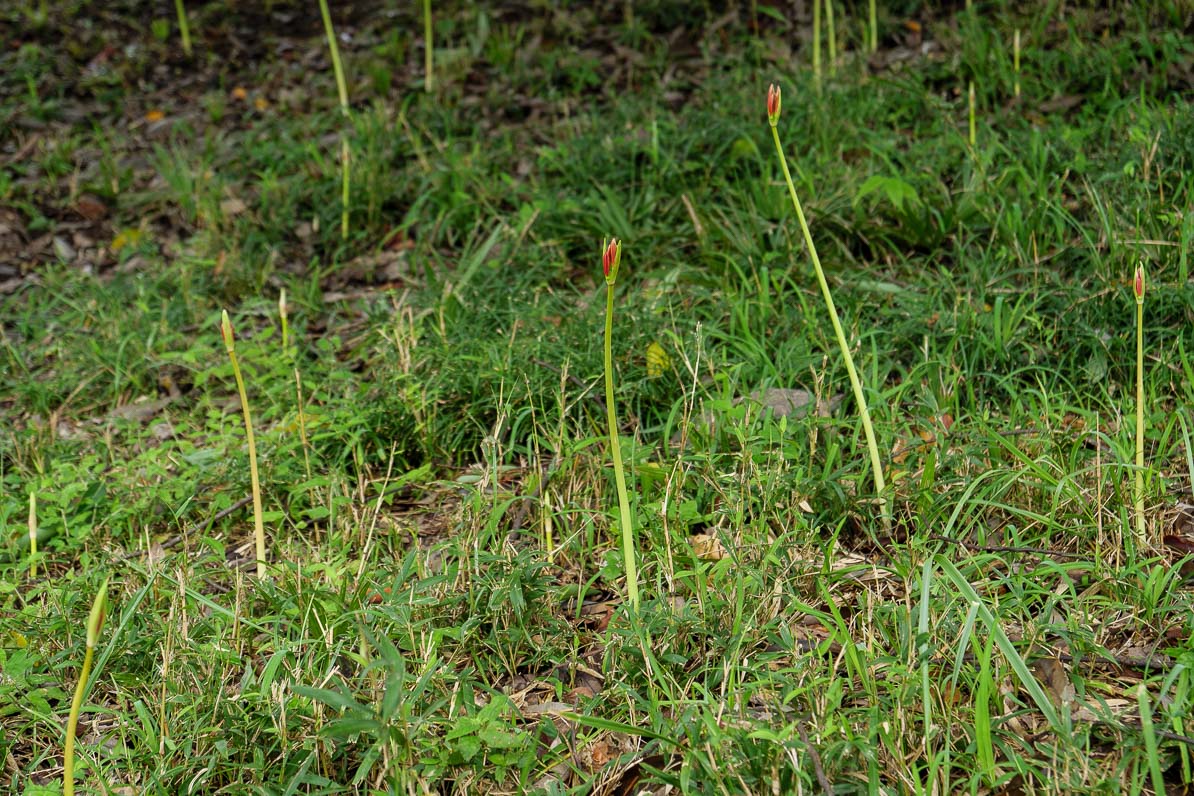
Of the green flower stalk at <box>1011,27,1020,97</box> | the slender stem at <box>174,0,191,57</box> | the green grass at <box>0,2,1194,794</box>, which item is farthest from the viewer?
the slender stem at <box>174,0,191,57</box>

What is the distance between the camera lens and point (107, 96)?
5.82 m

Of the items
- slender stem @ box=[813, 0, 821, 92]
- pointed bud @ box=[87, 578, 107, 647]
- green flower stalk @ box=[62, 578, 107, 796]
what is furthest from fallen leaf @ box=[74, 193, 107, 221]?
pointed bud @ box=[87, 578, 107, 647]

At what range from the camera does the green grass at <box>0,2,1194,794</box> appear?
1882mm

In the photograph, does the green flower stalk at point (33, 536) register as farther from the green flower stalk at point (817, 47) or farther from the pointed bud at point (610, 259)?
the green flower stalk at point (817, 47)

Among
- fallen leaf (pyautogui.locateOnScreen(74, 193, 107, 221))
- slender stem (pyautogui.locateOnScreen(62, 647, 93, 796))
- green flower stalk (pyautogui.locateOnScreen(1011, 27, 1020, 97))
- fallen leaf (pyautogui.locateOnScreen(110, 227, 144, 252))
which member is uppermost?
green flower stalk (pyautogui.locateOnScreen(1011, 27, 1020, 97))

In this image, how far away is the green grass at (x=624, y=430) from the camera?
6.17 ft

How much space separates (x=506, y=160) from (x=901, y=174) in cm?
186

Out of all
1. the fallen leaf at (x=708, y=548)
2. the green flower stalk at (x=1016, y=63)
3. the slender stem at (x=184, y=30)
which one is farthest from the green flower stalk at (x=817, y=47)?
the slender stem at (x=184, y=30)

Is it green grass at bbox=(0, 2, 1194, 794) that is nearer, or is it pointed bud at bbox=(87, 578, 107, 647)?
pointed bud at bbox=(87, 578, 107, 647)

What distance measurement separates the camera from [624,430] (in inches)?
117

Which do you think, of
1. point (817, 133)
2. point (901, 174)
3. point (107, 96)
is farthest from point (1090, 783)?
point (107, 96)

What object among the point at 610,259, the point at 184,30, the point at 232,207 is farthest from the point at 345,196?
the point at 610,259

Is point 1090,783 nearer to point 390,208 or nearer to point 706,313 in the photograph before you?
point 706,313

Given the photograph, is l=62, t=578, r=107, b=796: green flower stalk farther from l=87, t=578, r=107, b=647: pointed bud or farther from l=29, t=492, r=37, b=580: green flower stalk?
l=29, t=492, r=37, b=580: green flower stalk
